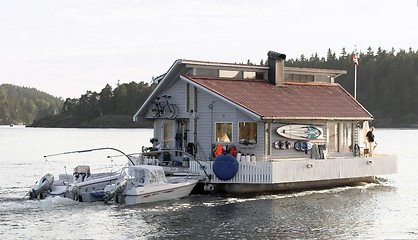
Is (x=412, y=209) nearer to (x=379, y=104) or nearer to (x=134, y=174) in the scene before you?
(x=134, y=174)

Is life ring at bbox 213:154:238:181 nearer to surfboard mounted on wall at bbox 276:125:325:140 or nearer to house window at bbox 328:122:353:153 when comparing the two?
surfboard mounted on wall at bbox 276:125:325:140

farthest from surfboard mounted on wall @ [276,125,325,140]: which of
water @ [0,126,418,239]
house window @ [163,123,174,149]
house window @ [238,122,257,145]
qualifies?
house window @ [163,123,174,149]

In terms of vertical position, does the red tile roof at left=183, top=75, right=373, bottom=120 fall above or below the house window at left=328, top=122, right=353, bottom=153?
above

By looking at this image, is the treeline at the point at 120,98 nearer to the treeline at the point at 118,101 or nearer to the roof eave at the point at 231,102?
the treeline at the point at 118,101

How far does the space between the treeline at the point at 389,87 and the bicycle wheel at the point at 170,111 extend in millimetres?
139802

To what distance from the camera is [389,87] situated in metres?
175

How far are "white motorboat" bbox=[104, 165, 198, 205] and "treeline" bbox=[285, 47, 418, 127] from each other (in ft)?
473

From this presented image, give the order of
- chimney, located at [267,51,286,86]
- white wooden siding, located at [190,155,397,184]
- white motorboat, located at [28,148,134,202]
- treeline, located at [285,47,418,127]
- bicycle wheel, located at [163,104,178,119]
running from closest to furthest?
1. white motorboat, located at [28,148,134,202]
2. white wooden siding, located at [190,155,397,184]
3. bicycle wheel, located at [163,104,178,119]
4. chimney, located at [267,51,286,86]
5. treeline, located at [285,47,418,127]

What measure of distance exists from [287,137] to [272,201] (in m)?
4.74

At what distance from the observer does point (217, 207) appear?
103ft

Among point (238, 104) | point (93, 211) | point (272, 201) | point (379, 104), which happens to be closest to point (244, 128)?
point (238, 104)

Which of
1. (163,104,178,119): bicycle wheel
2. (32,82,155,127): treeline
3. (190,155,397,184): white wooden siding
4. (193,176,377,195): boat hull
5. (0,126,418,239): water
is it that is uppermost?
(32,82,155,127): treeline

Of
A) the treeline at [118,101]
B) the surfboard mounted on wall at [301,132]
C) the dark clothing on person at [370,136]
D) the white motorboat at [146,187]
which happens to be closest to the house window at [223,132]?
the surfboard mounted on wall at [301,132]

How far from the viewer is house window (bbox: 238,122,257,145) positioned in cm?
3600
